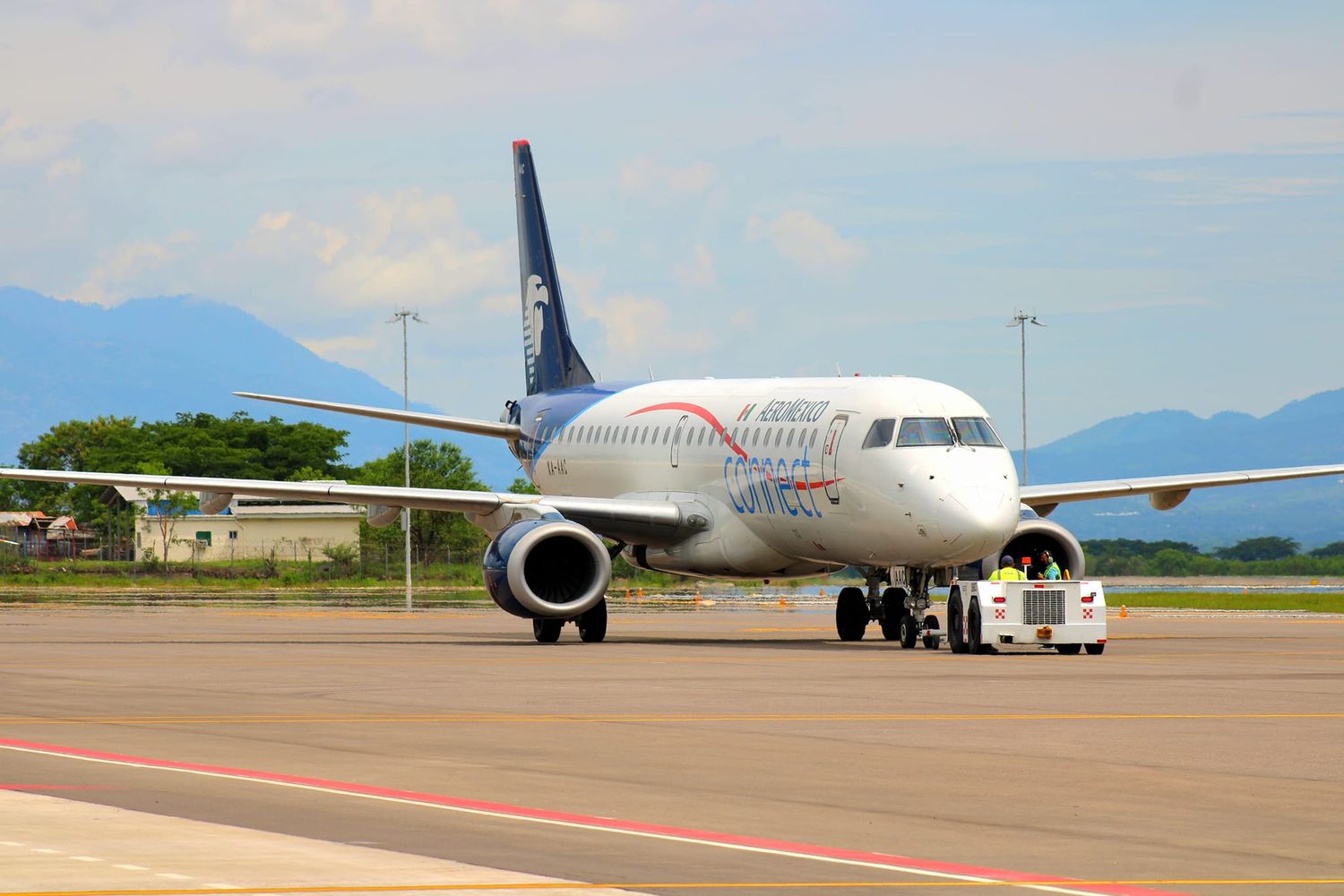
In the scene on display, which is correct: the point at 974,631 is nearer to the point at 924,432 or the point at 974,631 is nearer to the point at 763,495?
the point at 924,432

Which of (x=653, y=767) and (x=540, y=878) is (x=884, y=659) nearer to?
(x=653, y=767)

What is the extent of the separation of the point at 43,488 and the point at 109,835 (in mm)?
154147

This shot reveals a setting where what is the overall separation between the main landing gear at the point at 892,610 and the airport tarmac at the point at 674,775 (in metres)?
3.44

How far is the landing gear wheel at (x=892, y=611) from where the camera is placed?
33.4 meters

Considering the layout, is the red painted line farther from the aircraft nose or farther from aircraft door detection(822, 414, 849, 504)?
aircraft door detection(822, 414, 849, 504)

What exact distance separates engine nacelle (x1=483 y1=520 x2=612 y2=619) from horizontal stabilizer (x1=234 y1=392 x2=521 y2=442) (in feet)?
13.2

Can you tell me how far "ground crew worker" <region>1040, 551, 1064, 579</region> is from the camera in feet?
101

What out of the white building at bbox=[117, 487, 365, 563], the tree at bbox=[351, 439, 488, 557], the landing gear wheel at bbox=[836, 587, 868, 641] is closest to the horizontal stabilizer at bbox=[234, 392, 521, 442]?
the landing gear wheel at bbox=[836, 587, 868, 641]

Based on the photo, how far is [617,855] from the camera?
10.4m

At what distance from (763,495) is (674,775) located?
19919 millimetres

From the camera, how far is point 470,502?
114 feet

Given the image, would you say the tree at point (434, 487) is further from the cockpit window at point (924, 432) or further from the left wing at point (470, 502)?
the cockpit window at point (924, 432)

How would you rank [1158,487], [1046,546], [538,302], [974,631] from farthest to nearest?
1. [538,302]
2. [1158,487]
3. [1046,546]
4. [974,631]

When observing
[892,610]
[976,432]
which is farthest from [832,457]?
[892,610]
